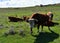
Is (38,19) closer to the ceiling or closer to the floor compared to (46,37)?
closer to the ceiling

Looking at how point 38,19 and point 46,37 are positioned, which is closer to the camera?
point 46,37

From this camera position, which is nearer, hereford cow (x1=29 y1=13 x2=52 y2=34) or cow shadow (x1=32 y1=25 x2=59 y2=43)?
cow shadow (x1=32 y1=25 x2=59 y2=43)

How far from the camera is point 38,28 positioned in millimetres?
22203

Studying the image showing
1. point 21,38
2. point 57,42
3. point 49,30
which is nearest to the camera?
point 57,42

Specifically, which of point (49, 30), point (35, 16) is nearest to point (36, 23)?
point (35, 16)

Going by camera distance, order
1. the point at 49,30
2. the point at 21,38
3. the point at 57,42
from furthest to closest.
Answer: the point at 49,30, the point at 21,38, the point at 57,42

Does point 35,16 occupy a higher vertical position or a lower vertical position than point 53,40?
higher

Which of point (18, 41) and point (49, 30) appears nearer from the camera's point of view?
point (18, 41)

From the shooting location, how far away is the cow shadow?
63.3 ft

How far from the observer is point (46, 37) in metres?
20.3

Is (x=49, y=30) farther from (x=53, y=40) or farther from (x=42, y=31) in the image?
(x=53, y=40)

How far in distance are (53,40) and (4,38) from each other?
3952 millimetres

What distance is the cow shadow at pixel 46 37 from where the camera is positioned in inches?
759

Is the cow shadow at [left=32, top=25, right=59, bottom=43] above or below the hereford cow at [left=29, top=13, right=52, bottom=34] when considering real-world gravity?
below
